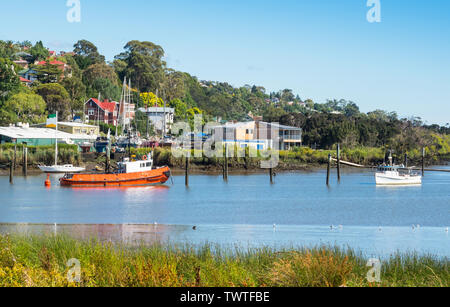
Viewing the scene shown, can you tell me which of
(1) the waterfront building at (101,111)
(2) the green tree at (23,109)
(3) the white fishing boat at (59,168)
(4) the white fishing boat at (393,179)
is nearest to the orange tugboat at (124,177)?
(3) the white fishing boat at (59,168)

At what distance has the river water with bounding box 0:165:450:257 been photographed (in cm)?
2634

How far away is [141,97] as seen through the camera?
126500mm

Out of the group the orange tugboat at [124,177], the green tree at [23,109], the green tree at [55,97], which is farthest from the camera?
the green tree at [55,97]

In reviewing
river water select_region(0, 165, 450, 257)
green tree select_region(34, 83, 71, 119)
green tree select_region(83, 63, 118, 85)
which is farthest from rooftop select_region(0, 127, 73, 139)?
green tree select_region(83, 63, 118, 85)

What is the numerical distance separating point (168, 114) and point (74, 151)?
137ft

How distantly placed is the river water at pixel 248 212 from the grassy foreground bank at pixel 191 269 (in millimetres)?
4690

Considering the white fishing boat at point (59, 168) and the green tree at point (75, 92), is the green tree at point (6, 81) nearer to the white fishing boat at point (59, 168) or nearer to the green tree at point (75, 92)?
the green tree at point (75, 92)

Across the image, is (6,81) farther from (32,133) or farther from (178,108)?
(178,108)

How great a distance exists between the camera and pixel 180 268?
15.6 m

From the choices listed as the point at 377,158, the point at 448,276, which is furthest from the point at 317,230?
the point at 377,158

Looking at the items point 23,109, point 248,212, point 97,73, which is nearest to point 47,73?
point 97,73

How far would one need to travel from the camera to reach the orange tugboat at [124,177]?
57250mm

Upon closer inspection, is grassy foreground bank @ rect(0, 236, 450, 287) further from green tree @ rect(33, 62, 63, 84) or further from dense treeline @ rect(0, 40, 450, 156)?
green tree @ rect(33, 62, 63, 84)
